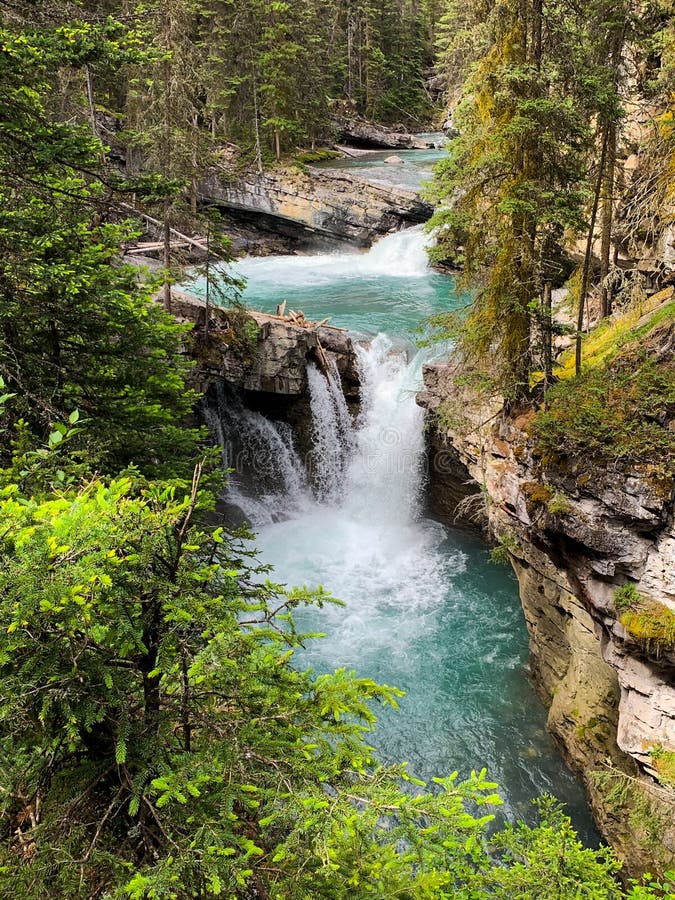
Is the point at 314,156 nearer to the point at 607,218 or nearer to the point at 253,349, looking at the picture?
the point at 253,349

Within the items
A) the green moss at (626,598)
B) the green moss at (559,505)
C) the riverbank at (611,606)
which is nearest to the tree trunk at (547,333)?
the riverbank at (611,606)

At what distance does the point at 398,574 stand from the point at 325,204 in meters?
22.2

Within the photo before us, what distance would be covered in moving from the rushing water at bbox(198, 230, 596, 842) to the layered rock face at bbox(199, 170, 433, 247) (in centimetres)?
916

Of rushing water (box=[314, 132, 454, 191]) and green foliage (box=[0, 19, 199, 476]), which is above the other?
rushing water (box=[314, 132, 454, 191])

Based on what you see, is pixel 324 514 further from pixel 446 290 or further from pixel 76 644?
pixel 76 644

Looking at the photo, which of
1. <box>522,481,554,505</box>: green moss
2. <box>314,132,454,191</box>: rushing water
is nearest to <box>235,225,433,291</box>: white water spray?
<box>314,132,454,191</box>: rushing water

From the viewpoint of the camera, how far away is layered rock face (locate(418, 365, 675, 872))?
6922 millimetres

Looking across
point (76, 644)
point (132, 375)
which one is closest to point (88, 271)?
point (132, 375)

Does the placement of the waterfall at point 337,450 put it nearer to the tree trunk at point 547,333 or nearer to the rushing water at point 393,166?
the tree trunk at point 547,333

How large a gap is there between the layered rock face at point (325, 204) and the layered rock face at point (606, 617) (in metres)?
22.6

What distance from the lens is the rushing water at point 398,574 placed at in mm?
10461

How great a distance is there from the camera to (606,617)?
7.66m

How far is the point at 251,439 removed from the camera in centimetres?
1769

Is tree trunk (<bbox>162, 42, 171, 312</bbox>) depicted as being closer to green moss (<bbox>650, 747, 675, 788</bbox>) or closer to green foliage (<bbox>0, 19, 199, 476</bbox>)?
green foliage (<bbox>0, 19, 199, 476</bbox>)
